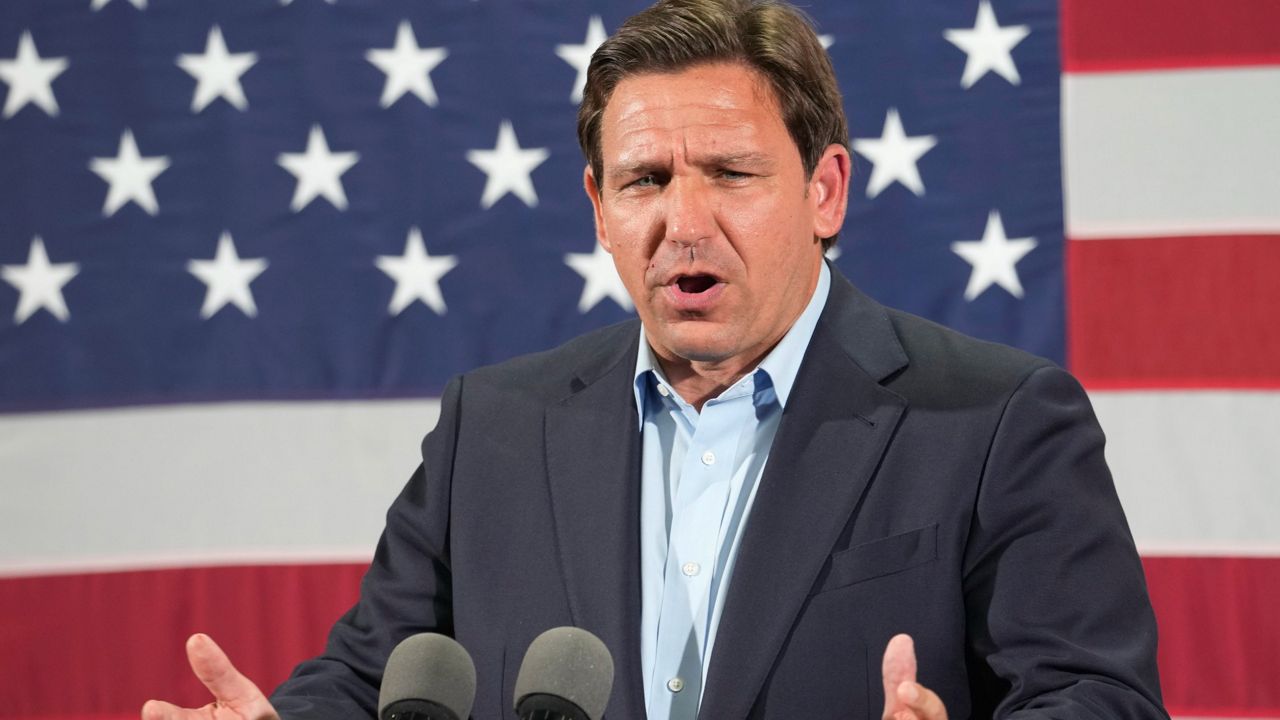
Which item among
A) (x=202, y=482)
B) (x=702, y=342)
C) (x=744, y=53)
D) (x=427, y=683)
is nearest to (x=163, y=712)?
(x=427, y=683)

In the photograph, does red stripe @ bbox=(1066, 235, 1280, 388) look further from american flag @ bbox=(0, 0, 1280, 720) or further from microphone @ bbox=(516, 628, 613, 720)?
microphone @ bbox=(516, 628, 613, 720)

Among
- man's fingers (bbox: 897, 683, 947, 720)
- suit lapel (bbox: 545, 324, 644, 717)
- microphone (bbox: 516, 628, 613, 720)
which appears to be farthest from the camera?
suit lapel (bbox: 545, 324, 644, 717)

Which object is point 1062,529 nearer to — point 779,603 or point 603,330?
point 779,603

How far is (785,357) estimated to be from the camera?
162 cm

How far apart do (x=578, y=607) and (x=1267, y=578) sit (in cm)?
155

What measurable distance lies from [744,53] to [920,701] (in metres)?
0.81

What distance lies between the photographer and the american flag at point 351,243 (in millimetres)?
2521

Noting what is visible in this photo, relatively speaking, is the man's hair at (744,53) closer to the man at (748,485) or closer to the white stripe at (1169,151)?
the man at (748,485)

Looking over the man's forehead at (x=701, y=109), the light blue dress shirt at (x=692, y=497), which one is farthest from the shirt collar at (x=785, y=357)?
the man's forehead at (x=701, y=109)

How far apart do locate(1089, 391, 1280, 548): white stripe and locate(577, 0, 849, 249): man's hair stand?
115 centimetres

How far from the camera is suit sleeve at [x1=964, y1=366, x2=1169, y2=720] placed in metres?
1.34

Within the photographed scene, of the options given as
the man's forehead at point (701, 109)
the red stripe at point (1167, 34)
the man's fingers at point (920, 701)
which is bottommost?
the man's fingers at point (920, 701)

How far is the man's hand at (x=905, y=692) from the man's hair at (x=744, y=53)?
68cm

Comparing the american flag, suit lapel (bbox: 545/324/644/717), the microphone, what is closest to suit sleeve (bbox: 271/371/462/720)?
suit lapel (bbox: 545/324/644/717)
